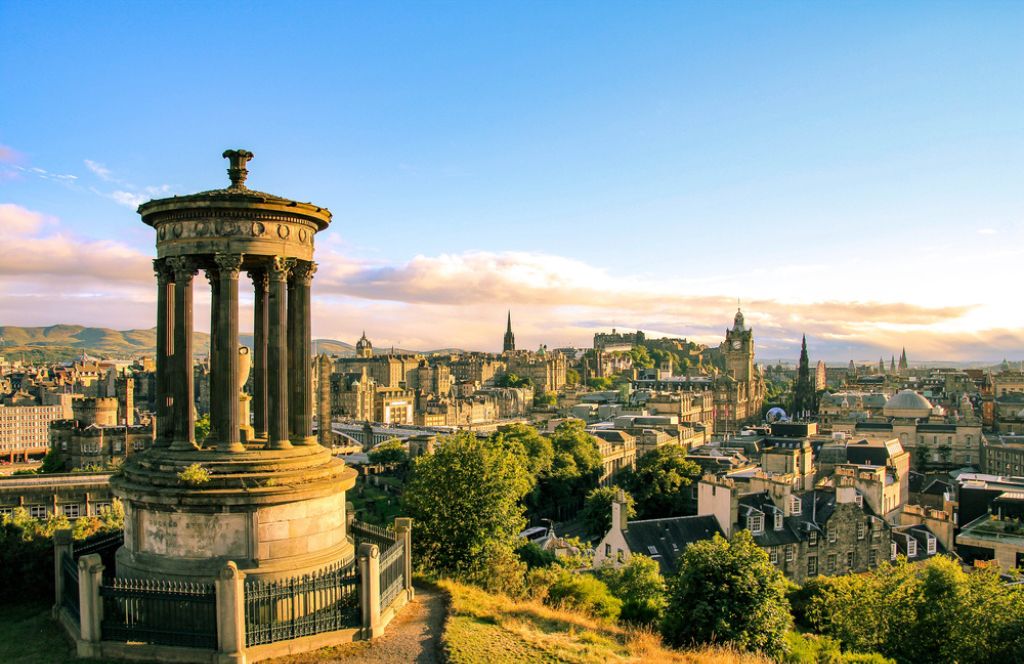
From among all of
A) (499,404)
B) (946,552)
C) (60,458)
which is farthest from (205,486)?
(499,404)

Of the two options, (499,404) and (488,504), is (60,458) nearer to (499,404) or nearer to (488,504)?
(488,504)

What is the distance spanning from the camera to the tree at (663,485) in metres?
64.6

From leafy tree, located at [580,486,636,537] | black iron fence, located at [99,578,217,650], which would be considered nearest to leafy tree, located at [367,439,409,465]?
leafy tree, located at [580,486,636,537]

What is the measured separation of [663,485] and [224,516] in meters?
55.3

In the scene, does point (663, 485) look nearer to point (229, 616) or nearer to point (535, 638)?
point (535, 638)

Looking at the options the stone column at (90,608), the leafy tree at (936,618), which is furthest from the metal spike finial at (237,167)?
the leafy tree at (936,618)

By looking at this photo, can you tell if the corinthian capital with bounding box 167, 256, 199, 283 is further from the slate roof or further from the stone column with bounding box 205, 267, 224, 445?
the slate roof

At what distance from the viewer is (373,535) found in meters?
18.9

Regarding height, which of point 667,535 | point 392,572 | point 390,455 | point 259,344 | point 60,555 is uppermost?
point 259,344

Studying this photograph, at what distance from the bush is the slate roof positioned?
18.9m

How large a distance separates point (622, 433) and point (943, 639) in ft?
213

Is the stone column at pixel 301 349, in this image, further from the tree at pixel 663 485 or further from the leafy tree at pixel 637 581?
the tree at pixel 663 485

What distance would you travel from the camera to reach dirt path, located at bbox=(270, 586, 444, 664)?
1319 centimetres

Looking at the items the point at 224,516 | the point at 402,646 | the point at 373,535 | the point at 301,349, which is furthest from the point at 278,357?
the point at 402,646
